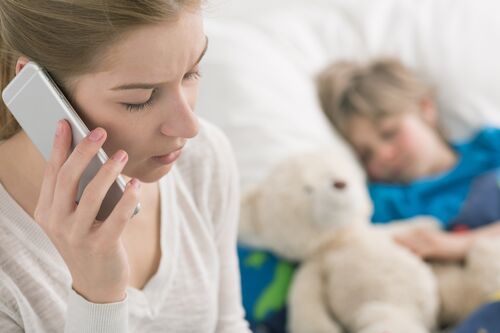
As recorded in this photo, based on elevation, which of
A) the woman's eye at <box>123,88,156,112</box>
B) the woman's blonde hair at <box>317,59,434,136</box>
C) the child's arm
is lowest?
the child's arm

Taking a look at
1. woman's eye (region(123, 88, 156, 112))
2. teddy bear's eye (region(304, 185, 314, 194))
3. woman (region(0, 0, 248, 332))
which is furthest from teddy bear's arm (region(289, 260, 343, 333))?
woman's eye (region(123, 88, 156, 112))

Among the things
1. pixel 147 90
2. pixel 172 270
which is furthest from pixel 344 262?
pixel 147 90

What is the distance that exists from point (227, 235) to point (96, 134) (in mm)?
377

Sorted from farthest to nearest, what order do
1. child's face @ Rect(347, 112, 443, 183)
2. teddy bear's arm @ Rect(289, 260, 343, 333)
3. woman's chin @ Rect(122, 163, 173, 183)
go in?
child's face @ Rect(347, 112, 443, 183)
teddy bear's arm @ Rect(289, 260, 343, 333)
woman's chin @ Rect(122, 163, 173, 183)

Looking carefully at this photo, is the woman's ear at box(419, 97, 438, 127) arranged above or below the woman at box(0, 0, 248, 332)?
below

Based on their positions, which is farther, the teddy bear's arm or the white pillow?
the white pillow

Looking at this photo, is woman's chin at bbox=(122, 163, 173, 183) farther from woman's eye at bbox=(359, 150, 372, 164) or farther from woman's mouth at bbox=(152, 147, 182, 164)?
woman's eye at bbox=(359, 150, 372, 164)

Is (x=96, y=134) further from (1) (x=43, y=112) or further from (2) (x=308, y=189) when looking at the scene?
(2) (x=308, y=189)

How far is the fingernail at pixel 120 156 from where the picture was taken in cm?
71

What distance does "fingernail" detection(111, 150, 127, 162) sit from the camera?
0.71 m

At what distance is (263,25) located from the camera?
1.84 m

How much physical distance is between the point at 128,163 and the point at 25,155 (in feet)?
0.41

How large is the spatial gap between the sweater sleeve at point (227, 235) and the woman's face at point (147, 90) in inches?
9.6

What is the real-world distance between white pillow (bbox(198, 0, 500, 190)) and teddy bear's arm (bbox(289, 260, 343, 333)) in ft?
0.88
